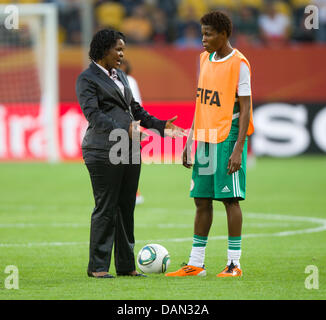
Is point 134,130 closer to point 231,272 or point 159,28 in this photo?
point 231,272

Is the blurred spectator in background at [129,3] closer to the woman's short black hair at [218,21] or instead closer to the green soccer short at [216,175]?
the woman's short black hair at [218,21]

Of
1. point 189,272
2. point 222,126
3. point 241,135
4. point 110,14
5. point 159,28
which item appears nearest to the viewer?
point 241,135

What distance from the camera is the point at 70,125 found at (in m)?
21.6

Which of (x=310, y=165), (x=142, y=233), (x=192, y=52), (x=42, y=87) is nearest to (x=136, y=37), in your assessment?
(x=192, y=52)

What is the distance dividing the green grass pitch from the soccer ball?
0.58ft

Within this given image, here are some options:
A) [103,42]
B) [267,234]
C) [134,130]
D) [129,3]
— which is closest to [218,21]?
[103,42]

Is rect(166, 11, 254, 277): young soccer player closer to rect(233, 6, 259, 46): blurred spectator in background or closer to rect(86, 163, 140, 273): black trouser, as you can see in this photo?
rect(86, 163, 140, 273): black trouser

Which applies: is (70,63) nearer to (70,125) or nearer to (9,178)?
(70,125)

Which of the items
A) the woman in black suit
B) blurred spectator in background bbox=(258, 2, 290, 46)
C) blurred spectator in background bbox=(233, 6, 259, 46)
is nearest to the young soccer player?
the woman in black suit

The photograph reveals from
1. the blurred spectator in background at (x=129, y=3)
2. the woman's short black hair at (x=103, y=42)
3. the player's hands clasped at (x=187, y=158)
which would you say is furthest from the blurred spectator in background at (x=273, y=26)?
the woman's short black hair at (x=103, y=42)

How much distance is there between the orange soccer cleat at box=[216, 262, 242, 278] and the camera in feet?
24.2

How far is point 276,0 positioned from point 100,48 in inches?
784

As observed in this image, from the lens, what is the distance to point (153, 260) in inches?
303

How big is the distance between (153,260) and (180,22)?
17.6 m
